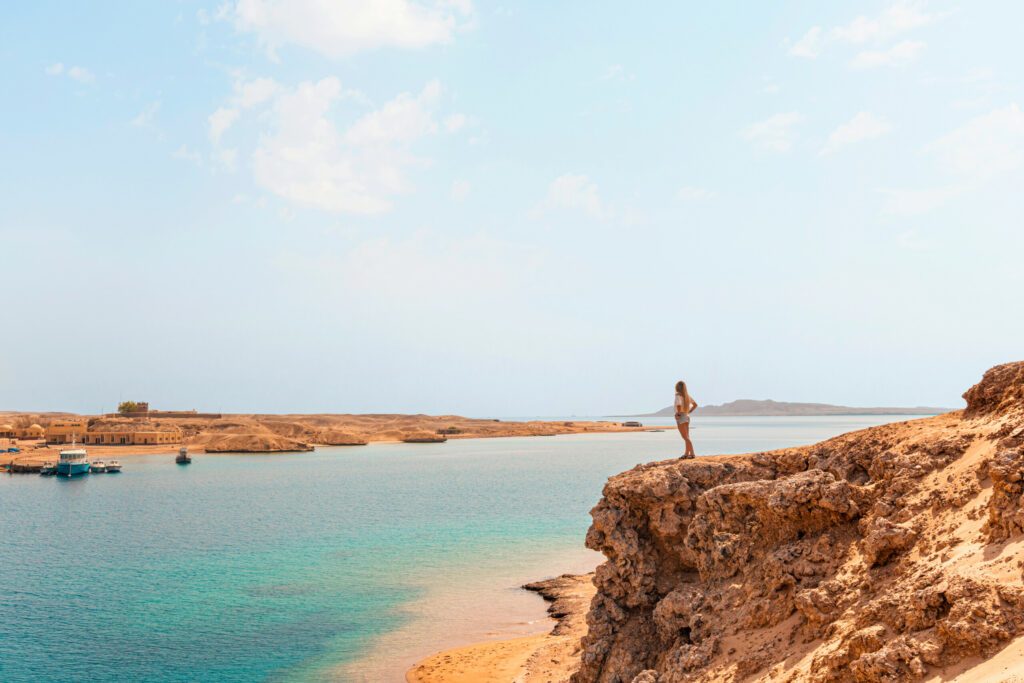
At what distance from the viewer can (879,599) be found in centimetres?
1186

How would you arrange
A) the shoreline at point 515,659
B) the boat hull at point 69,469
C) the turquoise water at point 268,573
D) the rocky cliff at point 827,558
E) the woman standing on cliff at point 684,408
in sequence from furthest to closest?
the boat hull at point 69,469 → the turquoise water at point 268,573 → the shoreline at point 515,659 → the woman standing on cliff at point 684,408 → the rocky cliff at point 827,558

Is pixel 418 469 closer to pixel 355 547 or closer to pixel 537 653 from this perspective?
pixel 355 547

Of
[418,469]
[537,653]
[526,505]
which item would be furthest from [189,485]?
[537,653]

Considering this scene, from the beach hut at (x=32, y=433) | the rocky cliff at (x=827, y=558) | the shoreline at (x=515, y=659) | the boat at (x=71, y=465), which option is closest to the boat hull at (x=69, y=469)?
the boat at (x=71, y=465)

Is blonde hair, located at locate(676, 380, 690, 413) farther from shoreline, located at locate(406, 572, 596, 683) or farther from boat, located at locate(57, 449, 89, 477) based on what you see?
boat, located at locate(57, 449, 89, 477)

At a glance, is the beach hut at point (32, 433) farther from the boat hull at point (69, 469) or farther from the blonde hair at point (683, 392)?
the blonde hair at point (683, 392)

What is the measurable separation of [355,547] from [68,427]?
443 feet

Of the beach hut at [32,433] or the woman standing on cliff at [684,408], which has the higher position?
the woman standing on cliff at [684,408]

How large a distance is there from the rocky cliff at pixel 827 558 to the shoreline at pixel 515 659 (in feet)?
21.5

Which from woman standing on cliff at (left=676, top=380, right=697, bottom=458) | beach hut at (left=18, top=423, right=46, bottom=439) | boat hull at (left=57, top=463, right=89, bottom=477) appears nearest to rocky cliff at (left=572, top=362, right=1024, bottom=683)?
woman standing on cliff at (left=676, top=380, right=697, bottom=458)

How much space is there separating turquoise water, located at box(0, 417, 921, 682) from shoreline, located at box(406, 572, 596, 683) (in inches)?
51.2

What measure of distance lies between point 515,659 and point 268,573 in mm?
20929

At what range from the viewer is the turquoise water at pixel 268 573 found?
27.0m

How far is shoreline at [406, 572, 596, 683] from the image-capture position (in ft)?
77.2
